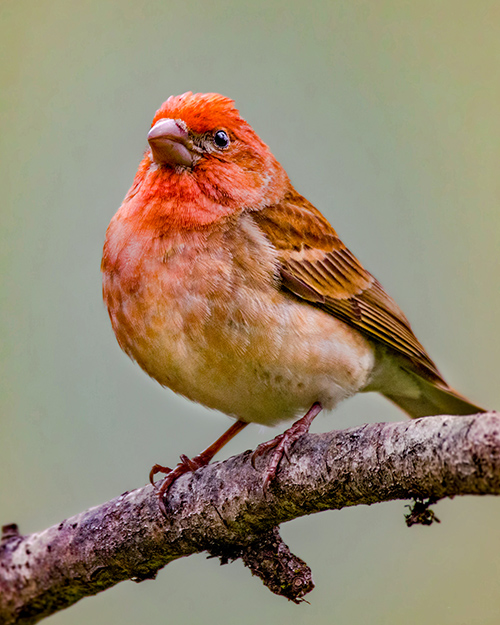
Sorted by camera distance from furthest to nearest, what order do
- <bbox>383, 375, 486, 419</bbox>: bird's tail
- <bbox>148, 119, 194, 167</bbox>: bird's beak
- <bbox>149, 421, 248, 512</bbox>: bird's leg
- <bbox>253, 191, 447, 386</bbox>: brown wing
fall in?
1. <bbox>383, 375, 486, 419</bbox>: bird's tail
2. <bbox>253, 191, 447, 386</bbox>: brown wing
3. <bbox>148, 119, 194, 167</bbox>: bird's beak
4. <bbox>149, 421, 248, 512</bbox>: bird's leg

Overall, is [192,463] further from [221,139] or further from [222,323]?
[221,139]

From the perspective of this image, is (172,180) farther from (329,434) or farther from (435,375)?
(435,375)

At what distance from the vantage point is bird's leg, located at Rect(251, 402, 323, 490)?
3.25m

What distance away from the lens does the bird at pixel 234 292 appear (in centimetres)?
351

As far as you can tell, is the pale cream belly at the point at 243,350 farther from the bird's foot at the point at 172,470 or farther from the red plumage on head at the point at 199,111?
the red plumage on head at the point at 199,111

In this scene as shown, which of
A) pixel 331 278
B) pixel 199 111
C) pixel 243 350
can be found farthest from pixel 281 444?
pixel 199 111

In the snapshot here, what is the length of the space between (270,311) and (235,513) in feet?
2.97

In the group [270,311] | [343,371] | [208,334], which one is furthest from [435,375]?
[208,334]

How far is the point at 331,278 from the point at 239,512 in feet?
4.55

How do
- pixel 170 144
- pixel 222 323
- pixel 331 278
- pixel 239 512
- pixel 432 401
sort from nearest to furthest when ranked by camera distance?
pixel 239 512 → pixel 222 323 → pixel 170 144 → pixel 331 278 → pixel 432 401

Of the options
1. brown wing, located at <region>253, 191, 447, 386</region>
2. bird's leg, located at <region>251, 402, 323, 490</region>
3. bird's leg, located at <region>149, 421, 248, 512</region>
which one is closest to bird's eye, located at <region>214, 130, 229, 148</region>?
brown wing, located at <region>253, 191, 447, 386</region>

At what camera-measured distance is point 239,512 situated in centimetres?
332

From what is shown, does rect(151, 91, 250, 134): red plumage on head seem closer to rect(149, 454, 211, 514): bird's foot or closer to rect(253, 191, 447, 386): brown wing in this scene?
rect(253, 191, 447, 386): brown wing

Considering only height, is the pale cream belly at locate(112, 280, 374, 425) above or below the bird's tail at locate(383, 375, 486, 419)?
below
